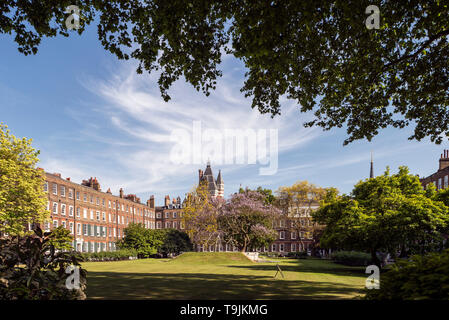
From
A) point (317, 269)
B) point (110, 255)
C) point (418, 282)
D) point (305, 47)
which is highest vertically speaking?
point (305, 47)

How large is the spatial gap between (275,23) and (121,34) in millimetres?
5387

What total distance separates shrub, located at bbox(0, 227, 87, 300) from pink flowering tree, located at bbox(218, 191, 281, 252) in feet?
139

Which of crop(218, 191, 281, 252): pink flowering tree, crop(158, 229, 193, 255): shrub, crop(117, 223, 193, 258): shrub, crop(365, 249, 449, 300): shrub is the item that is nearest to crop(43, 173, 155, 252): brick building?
crop(117, 223, 193, 258): shrub

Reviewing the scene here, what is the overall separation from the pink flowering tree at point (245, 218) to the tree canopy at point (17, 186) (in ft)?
82.9

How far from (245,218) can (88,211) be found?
32861 mm

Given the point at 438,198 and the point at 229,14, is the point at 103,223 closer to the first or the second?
the point at 438,198

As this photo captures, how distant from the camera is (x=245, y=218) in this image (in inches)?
2013

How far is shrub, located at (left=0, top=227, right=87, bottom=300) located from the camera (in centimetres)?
700

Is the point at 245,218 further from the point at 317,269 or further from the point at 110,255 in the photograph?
the point at 110,255

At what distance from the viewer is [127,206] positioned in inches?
3191

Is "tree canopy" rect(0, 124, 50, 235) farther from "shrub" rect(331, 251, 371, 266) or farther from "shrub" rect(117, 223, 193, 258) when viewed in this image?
"shrub" rect(331, 251, 371, 266)

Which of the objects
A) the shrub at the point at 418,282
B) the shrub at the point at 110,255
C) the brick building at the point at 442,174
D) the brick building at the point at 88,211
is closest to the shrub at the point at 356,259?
the brick building at the point at 442,174

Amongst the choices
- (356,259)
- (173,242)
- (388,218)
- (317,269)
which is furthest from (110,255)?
(388,218)
